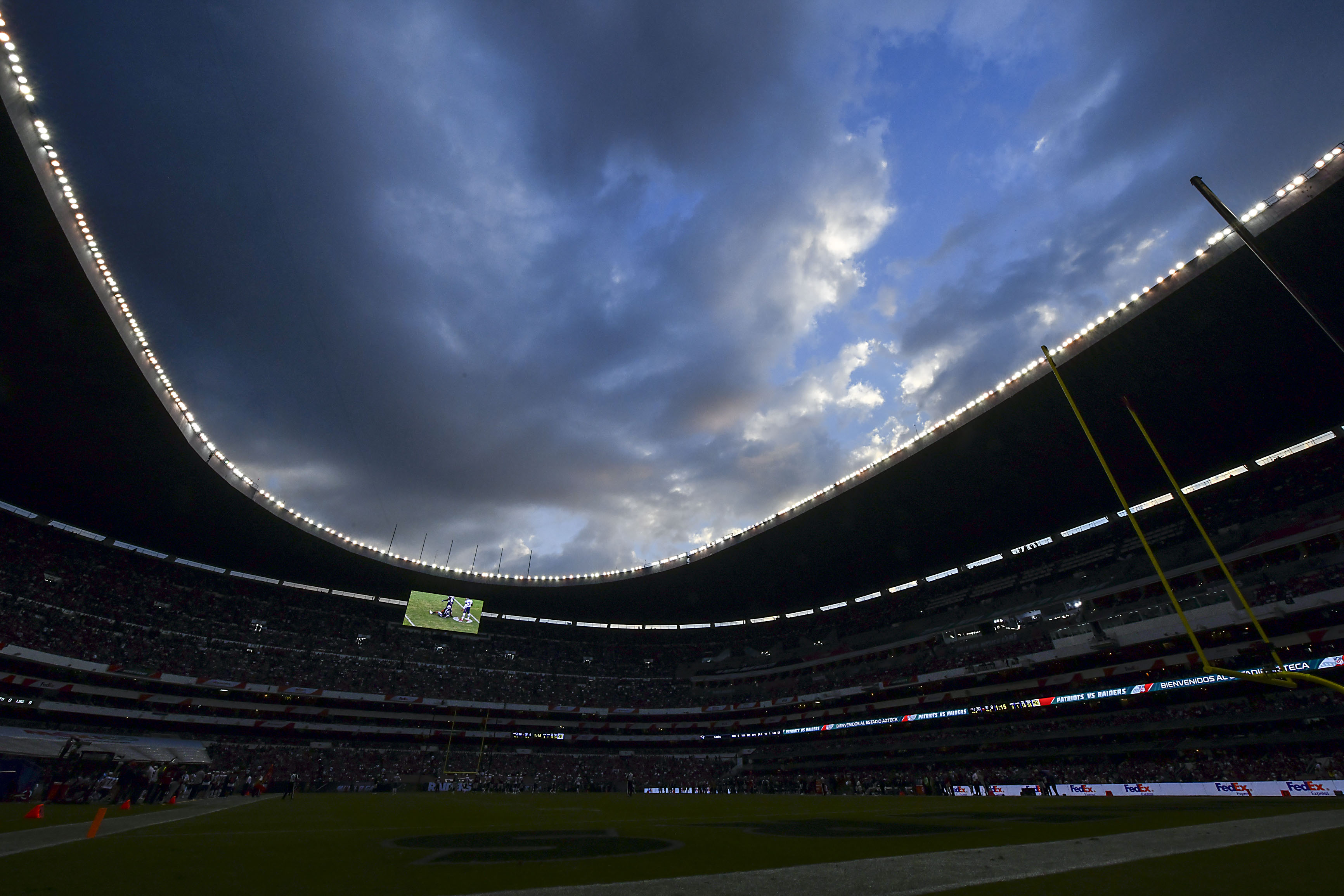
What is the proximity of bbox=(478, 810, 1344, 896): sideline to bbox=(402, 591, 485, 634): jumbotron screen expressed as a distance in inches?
1997

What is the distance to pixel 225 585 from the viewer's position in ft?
160

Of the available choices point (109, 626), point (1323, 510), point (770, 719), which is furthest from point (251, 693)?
point (1323, 510)

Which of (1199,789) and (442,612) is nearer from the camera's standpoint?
(1199,789)

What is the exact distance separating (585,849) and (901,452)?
1074 inches

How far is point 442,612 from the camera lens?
50812 mm

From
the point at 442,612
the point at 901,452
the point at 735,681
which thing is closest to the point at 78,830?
the point at 901,452

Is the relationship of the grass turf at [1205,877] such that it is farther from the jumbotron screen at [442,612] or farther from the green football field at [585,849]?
the jumbotron screen at [442,612]

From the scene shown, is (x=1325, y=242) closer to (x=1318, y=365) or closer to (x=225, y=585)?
(x=1318, y=365)

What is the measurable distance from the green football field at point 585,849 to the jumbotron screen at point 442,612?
1284 inches

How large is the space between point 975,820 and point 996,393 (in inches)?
776

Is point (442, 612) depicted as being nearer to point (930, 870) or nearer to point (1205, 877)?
point (930, 870)

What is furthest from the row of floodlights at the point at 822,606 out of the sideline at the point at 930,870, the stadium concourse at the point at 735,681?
the sideline at the point at 930,870

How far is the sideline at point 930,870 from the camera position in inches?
166

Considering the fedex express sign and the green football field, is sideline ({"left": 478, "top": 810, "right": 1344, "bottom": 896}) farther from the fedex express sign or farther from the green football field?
the fedex express sign
